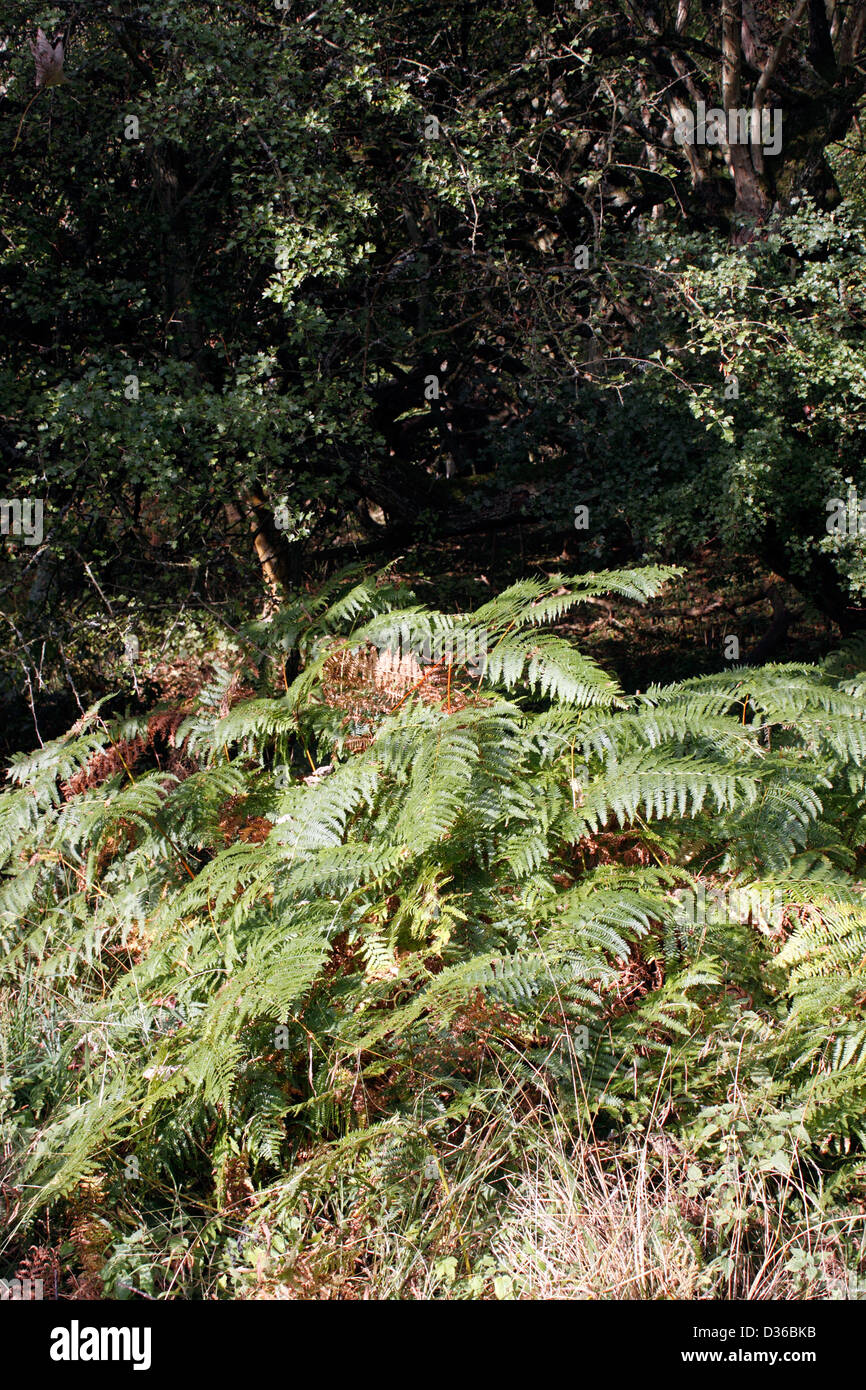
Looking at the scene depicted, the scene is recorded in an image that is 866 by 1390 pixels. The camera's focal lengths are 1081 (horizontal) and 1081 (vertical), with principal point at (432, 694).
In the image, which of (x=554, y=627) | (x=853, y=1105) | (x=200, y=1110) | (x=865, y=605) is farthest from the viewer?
(x=554, y=627)

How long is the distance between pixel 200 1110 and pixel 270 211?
177 inches

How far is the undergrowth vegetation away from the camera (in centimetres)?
278

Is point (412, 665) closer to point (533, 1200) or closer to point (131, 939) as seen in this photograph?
point (131, 939)

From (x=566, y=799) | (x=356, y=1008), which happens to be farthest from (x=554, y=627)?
(x=356, y=1008)

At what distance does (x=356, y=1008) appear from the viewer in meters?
3.26

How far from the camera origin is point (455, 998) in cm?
300

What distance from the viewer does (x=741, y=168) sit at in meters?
7.00

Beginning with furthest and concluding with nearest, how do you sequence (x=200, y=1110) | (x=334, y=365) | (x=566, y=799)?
1. (x=334, y=365)
2. (x=566, y=799)
3. (x=200, y=1110)

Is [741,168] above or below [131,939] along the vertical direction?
above

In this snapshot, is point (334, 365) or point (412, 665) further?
point (334, 365)

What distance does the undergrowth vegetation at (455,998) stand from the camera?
2779 mm
